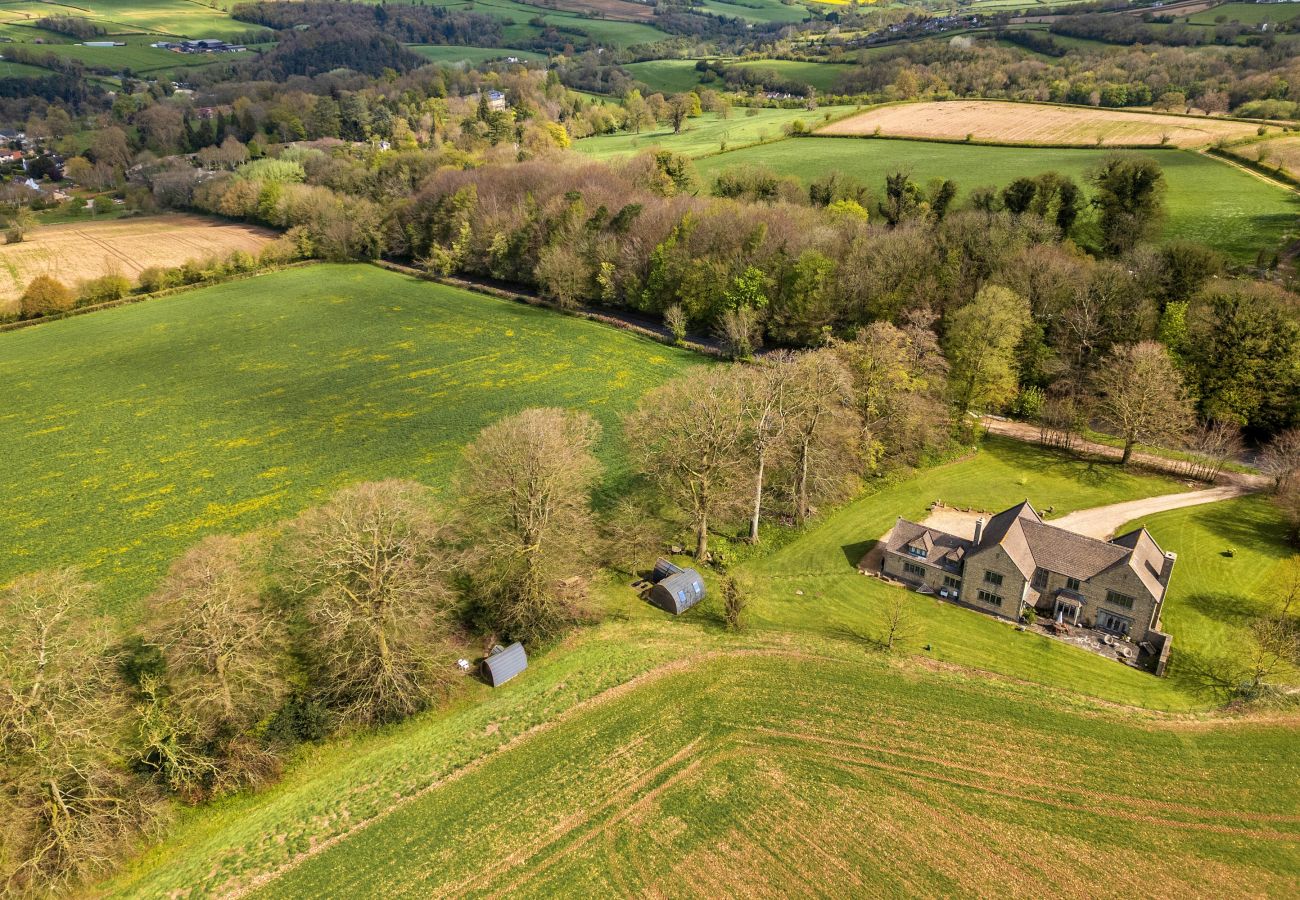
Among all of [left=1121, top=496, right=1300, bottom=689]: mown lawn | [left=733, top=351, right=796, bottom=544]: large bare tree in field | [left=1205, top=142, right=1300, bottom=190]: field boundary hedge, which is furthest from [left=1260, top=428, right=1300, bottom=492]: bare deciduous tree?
[left=1205, top=142, right=1300, bottom=190]: field boundary hedge

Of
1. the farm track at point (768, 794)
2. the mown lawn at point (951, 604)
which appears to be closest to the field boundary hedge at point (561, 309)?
the mown lawn at point (951, 604)

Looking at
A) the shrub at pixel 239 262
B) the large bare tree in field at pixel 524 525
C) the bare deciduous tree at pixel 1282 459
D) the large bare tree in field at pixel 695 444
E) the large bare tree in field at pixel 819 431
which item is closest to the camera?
the large bare tree in field at pixel 524 525

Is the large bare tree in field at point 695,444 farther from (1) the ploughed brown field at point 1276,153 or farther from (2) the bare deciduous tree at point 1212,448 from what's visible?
(1) the ploughed brown field at point 1276,153

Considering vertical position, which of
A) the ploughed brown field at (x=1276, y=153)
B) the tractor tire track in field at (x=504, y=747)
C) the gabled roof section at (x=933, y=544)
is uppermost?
the ploughed brown field at (x=1276, y=153)

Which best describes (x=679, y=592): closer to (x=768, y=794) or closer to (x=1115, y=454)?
(x=768, y=794)

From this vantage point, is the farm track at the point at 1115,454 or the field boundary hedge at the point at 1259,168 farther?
the field boundary hedge at the point at 1259,168

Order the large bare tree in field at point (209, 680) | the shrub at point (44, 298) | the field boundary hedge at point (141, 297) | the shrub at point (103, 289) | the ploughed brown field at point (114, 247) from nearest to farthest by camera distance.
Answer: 1. the large bare tree in field at point (209, 680)
2. the field boundary hedge at point (141, 297)
3. the shrub at point (44, 298)
4. the shrub at point (103, 289)
5. the ploughed brown field at point (114, 247)

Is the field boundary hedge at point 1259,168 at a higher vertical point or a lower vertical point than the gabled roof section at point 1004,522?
higher

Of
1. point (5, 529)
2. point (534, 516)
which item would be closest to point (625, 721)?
point (534, 516)
